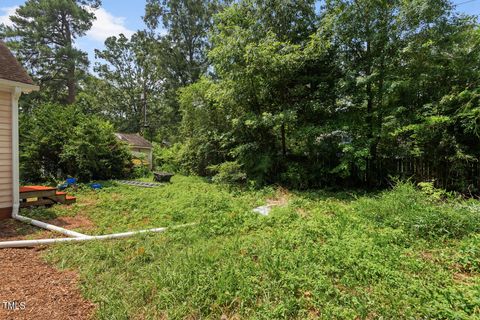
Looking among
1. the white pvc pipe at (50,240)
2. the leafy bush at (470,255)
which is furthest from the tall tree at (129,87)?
the leafy bush at (470,255)

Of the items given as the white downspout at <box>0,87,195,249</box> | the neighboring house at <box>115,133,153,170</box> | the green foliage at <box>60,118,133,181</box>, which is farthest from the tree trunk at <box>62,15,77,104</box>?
the white downspout at <box>0,87,195,249</box>

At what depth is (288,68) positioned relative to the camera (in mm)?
7977

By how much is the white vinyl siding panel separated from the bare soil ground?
2025 mm

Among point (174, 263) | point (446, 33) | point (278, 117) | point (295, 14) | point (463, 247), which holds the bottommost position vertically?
point (174, 263)

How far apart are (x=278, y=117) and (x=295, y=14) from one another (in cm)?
384

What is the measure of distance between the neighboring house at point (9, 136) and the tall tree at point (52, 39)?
64.5 ft

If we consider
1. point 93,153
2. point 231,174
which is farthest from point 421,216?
point 93,153

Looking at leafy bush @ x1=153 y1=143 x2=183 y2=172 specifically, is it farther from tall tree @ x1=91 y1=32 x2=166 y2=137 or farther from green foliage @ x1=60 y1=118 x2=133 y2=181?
tall tree @ x1=91 y1=32 x2=166 y2=137

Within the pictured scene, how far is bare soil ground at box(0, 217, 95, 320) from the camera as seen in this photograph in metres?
2.35

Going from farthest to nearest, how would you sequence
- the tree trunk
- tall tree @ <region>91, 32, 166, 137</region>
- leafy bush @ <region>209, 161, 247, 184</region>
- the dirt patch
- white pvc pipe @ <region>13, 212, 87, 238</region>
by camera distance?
tall tree @ <region>91, 32, 166, 137</region>
the tree trunk
leafy bush @ <region>209, 161, 247, 184</region>
the dirt patch
white pvc pipe @ <region>13, 212, 87, 238</region>

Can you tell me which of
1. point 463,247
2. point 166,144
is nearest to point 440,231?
point 463,247

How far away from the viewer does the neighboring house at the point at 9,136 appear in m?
5.04

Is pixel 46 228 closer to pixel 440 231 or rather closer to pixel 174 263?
pixel 174 263

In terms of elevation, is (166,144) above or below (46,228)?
above
